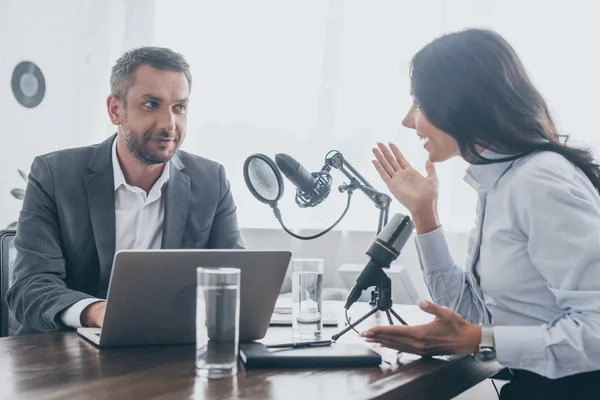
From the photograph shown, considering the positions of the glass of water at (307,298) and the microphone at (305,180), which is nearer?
the glass of water at (307,298)

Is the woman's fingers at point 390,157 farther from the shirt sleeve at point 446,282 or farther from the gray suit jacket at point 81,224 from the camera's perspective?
the gray suit jacket at point 81,224

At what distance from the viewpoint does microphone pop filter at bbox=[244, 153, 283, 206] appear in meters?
1.43

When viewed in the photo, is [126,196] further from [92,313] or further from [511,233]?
[511,233]

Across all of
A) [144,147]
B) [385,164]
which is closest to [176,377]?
[385,164]

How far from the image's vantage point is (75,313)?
1.38 meters

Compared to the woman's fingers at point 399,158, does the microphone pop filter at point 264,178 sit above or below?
below

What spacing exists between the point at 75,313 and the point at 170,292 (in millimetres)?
378

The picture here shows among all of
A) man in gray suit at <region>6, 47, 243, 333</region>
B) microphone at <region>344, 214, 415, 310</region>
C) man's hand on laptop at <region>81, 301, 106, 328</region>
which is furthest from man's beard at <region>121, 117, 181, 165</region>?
microphone at <region>344, 214, 415, 310</region>

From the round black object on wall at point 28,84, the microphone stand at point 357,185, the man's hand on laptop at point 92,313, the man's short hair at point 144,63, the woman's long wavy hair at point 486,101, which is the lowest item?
the man's hand on laptop at point 92,313

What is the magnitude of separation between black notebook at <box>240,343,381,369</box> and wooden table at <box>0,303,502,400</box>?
0.02 meters

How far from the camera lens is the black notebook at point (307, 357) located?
105 cm

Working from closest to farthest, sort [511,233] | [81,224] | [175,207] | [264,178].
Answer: [511,233] < [264,178] < [81,224] < [175,207]

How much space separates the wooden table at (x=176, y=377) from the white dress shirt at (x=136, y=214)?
2.14ft

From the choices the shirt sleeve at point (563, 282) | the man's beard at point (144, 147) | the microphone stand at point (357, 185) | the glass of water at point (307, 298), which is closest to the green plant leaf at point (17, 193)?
the man's beard at point (144, 147)
